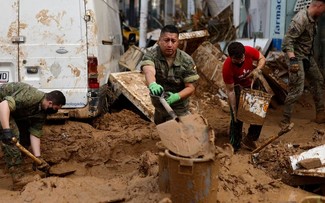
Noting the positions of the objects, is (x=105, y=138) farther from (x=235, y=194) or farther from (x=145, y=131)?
(x=235, y=194)

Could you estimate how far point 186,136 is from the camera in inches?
145

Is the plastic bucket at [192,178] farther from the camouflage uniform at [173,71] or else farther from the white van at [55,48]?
the white van at [55,48]

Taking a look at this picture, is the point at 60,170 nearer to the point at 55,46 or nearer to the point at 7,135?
the point at 7,135

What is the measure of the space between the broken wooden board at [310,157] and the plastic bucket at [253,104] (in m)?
0.99

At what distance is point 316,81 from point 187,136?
3.87 m

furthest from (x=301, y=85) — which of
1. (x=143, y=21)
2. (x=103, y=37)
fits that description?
(x=143, y=21)

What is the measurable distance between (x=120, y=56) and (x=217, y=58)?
1.93 meters

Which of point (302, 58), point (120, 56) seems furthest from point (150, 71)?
point (120, 56)

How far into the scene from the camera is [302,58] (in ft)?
21.5

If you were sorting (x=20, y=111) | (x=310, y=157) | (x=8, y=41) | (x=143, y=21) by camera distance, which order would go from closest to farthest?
(x=310, y=157) → (x=20, y=111) → (x=8, y=41) → (x=143, y=21)

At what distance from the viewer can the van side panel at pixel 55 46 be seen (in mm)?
5945

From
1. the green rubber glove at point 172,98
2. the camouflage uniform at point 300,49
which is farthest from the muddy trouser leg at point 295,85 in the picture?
the green rubber glove at point 172,98

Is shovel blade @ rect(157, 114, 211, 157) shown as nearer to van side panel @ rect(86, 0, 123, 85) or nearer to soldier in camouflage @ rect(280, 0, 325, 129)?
van side panel @ rect(86, 0, 123, 85)

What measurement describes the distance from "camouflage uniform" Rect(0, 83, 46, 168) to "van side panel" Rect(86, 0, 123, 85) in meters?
1.27
